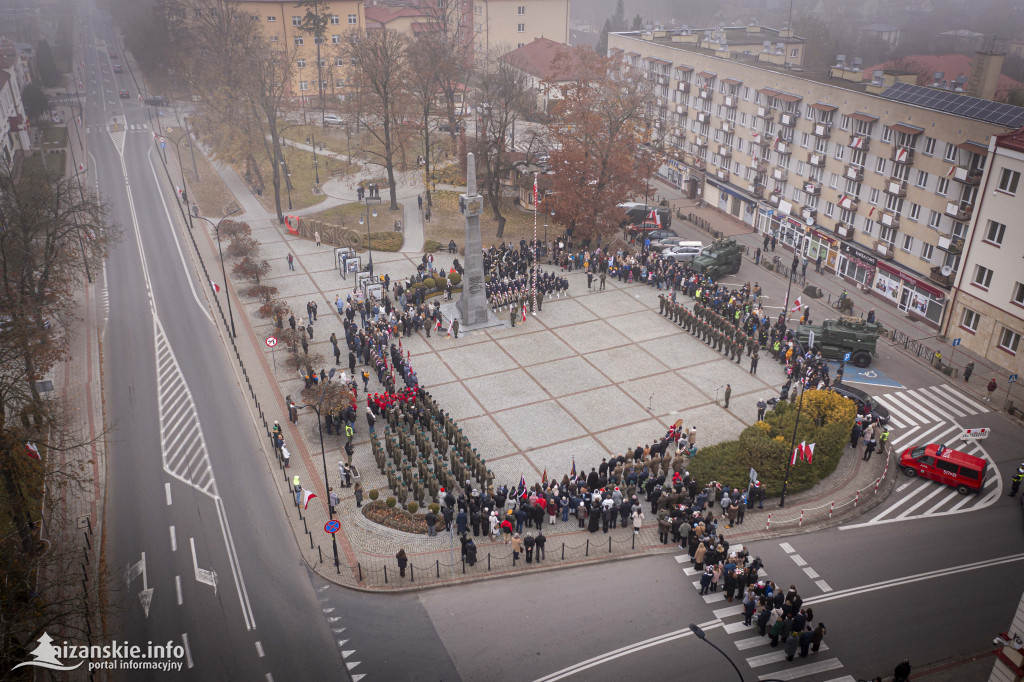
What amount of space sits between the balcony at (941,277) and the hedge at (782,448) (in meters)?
16.7

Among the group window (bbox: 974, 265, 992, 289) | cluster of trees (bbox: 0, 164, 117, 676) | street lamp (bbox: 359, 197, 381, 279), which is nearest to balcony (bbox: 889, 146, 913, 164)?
window (bbox: 974, 265, 992, 289)

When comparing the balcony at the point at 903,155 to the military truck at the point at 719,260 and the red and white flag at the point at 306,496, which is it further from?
the red and white flag at the point at 306,496

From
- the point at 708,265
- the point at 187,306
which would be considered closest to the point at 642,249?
the point at 708,265

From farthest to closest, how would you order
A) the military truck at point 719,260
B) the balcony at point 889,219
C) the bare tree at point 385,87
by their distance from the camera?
the bare tree at point 385,87 → the military truck at point 719,260 → the balcony at point 889,219

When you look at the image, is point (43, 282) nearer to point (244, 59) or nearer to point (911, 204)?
point (244, 59)

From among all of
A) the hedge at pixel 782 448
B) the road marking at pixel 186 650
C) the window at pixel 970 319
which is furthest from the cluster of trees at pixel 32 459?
the window at pixel 970 319

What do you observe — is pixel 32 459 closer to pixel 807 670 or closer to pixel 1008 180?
pixel 807 670

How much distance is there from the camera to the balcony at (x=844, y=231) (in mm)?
53188

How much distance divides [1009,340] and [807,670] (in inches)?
1090

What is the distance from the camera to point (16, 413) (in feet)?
86.9

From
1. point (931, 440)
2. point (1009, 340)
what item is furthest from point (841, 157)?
point (931, 440)

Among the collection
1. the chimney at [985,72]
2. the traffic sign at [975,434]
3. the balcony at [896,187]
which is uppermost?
the chimney at [985,72]

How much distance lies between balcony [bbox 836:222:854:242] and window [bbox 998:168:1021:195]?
1336 cm

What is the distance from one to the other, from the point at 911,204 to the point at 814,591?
31873mm
